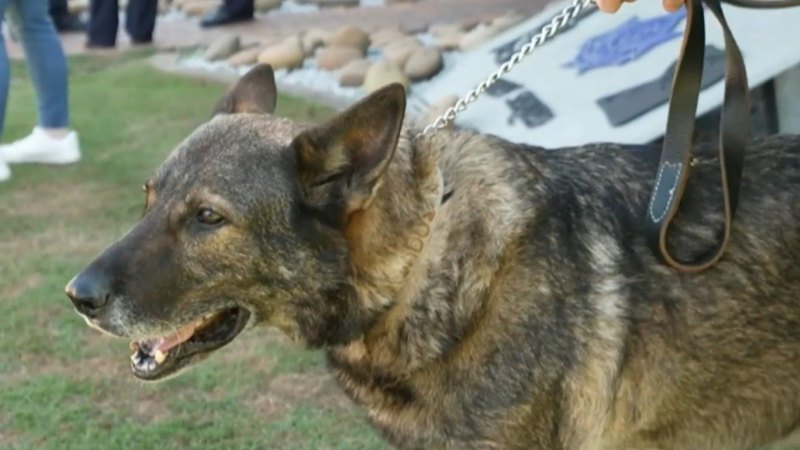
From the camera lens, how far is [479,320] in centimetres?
329

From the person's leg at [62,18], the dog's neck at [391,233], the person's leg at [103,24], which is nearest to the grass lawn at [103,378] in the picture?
the dog's neck at [391,233]

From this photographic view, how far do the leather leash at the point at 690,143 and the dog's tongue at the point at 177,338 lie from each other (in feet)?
3.90

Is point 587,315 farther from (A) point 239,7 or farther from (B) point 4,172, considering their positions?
(A) point 239,7

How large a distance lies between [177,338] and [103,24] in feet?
30.9

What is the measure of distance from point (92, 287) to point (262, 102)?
2.75 ft

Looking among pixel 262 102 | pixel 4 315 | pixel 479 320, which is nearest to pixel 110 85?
pixel 4 315

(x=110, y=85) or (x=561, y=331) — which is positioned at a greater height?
(x=561, y=331)

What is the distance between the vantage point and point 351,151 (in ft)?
10.4

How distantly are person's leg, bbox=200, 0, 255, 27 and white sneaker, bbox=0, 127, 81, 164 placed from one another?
15.5 ft

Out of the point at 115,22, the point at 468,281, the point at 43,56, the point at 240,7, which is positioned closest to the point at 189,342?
the point at 468,281

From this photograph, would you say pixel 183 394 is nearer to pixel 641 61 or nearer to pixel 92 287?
pixel 92 287

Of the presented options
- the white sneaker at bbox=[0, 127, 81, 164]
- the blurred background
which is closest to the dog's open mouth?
the blurred background

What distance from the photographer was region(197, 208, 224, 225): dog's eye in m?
3.17

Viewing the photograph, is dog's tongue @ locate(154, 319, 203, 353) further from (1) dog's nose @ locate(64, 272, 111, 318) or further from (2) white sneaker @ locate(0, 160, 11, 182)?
(2) white sneaker @ locate(0, 160, 11, 182)
